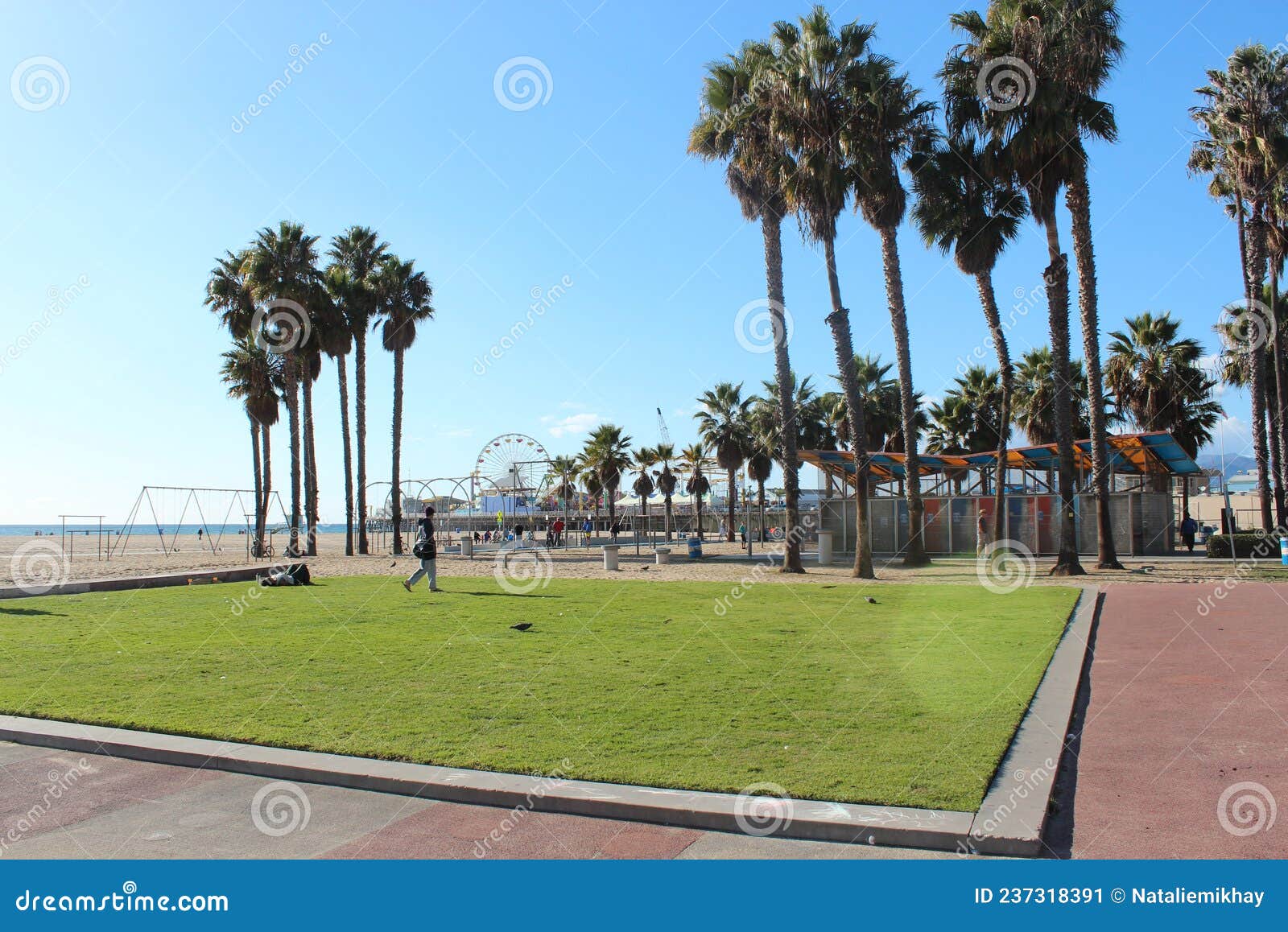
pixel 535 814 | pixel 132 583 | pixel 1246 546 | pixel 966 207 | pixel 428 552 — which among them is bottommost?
pixel 1246 546

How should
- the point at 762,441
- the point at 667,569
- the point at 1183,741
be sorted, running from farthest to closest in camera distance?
the point at 762,441, the point at 667,569, the point at 1183,741

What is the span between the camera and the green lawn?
617 cm

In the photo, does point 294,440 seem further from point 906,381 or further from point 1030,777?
point 1030,777

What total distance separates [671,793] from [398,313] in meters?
43.4

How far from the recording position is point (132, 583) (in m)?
20.9

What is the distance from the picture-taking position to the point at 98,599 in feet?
59.4

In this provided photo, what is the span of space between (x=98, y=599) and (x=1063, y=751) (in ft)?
60.1

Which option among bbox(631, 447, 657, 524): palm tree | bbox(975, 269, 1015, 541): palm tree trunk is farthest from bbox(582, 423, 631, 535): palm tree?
bbox(975, 269, 1015, 541): palm tree trunk

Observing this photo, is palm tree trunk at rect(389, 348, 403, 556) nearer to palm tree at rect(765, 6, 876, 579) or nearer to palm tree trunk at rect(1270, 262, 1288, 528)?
palm tree at rect(765, 6, 876, 579)

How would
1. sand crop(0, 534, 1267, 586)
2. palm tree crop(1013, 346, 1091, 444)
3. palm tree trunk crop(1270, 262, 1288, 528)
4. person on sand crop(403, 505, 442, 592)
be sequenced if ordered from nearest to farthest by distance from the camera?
person on sand crop(403, 505, 442, 592)
sand crop(0, 534, 1267, 586)
palm tree trunk crop(1270, 262, 1288, 528)
palm tree crop(1013, 346, 1091, 444)

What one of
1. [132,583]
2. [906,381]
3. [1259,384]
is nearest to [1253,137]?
[1259,384]

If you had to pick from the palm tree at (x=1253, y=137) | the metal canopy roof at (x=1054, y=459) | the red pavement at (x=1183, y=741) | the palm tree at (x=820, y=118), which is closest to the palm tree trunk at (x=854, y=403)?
the palm tree at (x=820, y=118)

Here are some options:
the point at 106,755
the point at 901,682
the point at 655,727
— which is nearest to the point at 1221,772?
the point at 901,682

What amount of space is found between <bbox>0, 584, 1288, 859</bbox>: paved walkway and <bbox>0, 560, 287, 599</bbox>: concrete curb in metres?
14.1
